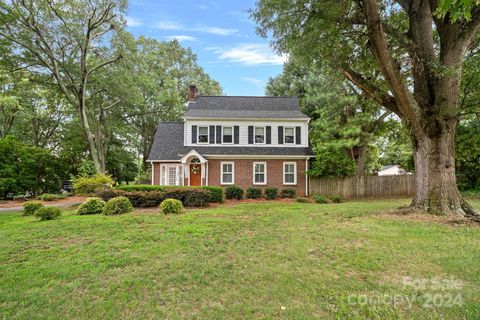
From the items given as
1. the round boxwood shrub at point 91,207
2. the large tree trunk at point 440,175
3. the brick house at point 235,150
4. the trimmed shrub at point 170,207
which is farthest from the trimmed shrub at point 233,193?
the large tree trunk at point 440,175

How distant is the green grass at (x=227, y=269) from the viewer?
2865 millimetres

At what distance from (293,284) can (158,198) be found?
8.74 m

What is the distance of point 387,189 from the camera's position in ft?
53.2

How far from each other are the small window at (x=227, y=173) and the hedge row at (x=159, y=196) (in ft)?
15.8

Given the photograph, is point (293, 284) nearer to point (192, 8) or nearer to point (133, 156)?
point (192, 8)

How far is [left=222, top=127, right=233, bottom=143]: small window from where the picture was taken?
1688 centimetres

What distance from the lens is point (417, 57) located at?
8375 millimetres

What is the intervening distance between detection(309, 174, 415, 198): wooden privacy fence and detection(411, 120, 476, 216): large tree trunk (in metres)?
7.24

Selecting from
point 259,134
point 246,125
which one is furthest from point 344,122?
point 246,125

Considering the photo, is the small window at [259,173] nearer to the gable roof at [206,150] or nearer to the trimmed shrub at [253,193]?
the gable roof at [206,150]

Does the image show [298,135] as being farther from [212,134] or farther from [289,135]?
[212,134]

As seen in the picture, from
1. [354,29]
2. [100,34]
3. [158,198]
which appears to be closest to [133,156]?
[100,34]

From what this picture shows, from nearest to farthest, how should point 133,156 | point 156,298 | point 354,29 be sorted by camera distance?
point 156,298 → point 354,29 → point 133,156

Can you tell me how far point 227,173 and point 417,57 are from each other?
11.7 metres
